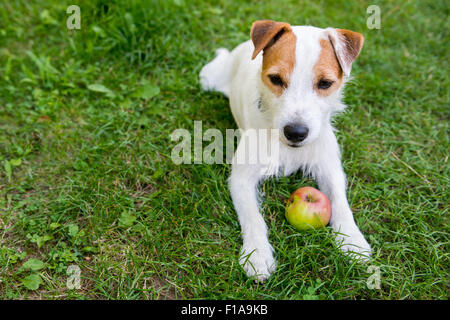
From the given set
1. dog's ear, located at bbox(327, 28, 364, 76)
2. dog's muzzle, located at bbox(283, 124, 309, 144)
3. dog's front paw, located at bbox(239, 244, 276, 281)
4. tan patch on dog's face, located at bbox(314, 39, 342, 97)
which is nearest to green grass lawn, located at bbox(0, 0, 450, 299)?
dog's front paw, located at bbox(239, 244, 276, 281)

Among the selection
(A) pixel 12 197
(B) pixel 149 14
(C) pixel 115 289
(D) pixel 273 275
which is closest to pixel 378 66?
(B) pixel 149 14

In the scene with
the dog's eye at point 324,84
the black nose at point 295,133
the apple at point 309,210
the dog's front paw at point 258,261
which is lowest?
the dog's front paw at point 258,261

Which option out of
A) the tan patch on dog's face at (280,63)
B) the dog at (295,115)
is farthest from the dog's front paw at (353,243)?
the tan patch on dog's face at (280,63)

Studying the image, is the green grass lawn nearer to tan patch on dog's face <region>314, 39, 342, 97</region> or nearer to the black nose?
the black nose

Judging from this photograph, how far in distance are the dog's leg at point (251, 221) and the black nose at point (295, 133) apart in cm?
62

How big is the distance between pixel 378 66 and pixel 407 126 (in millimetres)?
1088

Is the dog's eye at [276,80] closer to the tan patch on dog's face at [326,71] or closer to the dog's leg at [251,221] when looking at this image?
the tan patch on dog's face at [326,71]

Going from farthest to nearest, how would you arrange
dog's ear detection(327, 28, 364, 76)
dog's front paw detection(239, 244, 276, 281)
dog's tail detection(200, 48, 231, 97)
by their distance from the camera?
dog's tail detection(200, 48, 231, 97)
dog's ear detection(327, 28, 364, 76)
dog's front paw detection(239, 244, 276, 281)

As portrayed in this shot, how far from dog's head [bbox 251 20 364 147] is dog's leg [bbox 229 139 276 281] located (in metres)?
0.59

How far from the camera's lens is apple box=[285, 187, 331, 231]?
307 centimetres

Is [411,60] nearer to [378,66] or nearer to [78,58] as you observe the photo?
[378,66]

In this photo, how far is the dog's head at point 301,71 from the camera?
9.45 feet

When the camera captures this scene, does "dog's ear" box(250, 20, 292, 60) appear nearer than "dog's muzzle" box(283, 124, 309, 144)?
No

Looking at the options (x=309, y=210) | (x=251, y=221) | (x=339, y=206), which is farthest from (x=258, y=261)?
(x=339, y=206)
